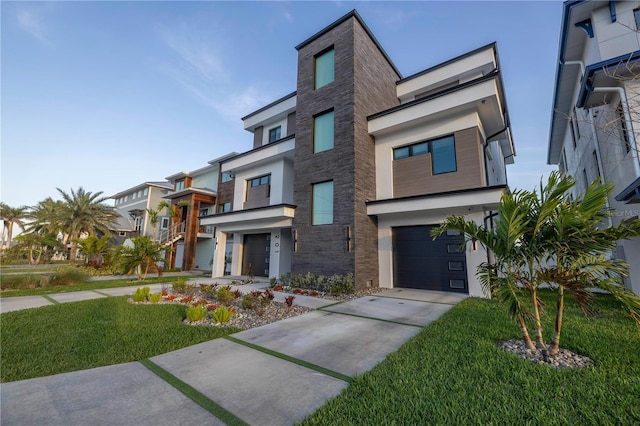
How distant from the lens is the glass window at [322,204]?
11.4 meters

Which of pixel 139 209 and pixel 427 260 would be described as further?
pixel 139 209

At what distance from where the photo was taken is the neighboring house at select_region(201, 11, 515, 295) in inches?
391

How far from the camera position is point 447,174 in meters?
10.5

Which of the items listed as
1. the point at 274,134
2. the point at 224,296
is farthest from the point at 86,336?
the point at 274,134

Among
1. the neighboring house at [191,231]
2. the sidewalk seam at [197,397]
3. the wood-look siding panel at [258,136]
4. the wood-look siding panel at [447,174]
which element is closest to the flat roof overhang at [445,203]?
the wood-look siding panel at [447,174]

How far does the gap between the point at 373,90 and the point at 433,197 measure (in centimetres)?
629

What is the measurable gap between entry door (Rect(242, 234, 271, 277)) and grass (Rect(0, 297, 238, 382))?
820 centimetres

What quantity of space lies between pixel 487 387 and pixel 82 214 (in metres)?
36.9

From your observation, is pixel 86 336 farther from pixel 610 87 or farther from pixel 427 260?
pixel 610 87

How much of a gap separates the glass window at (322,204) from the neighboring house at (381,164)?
48 mm

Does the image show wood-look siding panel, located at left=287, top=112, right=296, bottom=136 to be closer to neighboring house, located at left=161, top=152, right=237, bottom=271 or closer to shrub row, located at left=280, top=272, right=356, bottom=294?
shrub row, located at left=280, top=272, right=356, bottom=294

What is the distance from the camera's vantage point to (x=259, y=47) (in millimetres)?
12562

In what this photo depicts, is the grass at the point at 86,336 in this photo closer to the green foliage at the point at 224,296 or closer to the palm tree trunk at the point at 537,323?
the green foliage at the point at 224,296

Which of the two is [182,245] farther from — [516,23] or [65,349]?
[516,23]
